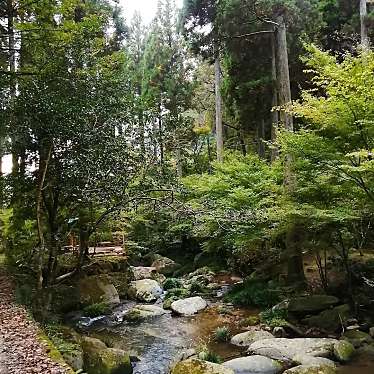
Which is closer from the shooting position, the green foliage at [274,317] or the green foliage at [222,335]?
the green foliage at [222,335]

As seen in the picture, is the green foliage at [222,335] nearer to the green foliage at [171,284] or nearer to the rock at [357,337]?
the rock at [357,337]

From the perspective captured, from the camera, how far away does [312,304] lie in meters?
10.4

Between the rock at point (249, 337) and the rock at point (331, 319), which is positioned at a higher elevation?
the rock at point (331, 319)

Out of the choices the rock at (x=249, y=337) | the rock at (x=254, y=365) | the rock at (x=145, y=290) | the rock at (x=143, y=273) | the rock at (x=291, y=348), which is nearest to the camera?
the rock at (x=254, y=365)

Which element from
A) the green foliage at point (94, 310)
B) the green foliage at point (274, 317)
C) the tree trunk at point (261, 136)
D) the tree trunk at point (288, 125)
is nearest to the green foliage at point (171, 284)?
the green foliage at point (94, 310)

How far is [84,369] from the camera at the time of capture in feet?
22.8

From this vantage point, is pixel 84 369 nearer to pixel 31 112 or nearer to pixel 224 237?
pixel 31 112

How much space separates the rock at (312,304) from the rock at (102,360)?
449 cm

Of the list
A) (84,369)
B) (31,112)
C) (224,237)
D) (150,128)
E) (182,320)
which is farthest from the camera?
(224,237)

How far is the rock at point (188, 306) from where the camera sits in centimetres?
1202

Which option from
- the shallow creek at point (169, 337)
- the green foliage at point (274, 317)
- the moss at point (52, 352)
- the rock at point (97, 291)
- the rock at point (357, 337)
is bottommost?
the shallow creek at point (169, 337)

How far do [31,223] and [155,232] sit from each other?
11244 mm

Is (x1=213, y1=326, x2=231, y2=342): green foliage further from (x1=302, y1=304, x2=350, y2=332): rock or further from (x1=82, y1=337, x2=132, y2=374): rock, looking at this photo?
(x1=82, y1=337, x2=132, y2=374): rock

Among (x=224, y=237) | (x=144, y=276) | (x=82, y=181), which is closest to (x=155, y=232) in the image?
(x=144, y=276)
